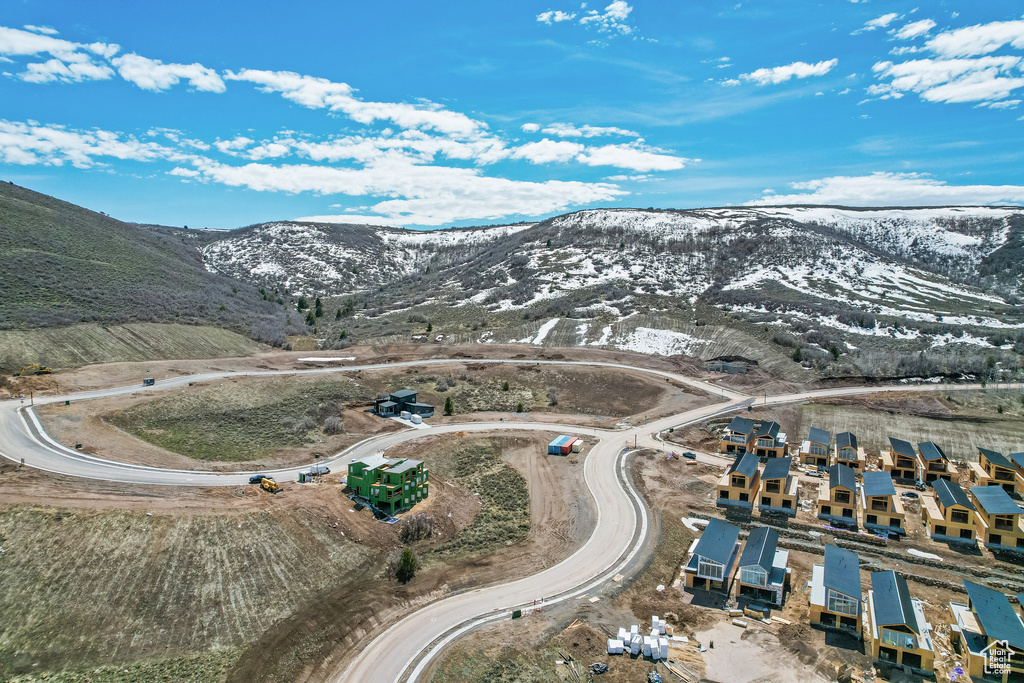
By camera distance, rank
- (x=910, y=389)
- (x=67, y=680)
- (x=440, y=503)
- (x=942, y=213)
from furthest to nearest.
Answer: (x=942, y=213)
(x=910, y=389)
(x=440, y=503)
(x=67, y=680)

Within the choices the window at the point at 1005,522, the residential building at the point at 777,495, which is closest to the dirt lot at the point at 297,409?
the residential building at the point at 777,495

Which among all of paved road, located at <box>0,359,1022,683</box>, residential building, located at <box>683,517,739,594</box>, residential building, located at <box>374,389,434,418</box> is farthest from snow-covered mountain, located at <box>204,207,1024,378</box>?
residential building, located at <box>683,517,739,594</box>

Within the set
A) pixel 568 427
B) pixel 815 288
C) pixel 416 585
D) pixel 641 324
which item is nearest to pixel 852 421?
pixel 568 427

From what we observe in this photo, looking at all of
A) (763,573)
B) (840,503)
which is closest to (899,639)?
(763,573)

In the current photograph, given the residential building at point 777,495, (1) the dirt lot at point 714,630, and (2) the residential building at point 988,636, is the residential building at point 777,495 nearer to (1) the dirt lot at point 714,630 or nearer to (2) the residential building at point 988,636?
(1) the dirt lot at point 714,630

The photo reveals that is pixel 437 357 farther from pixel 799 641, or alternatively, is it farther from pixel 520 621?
pixel 799 641

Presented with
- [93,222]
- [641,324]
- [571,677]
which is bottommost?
[571,677]
